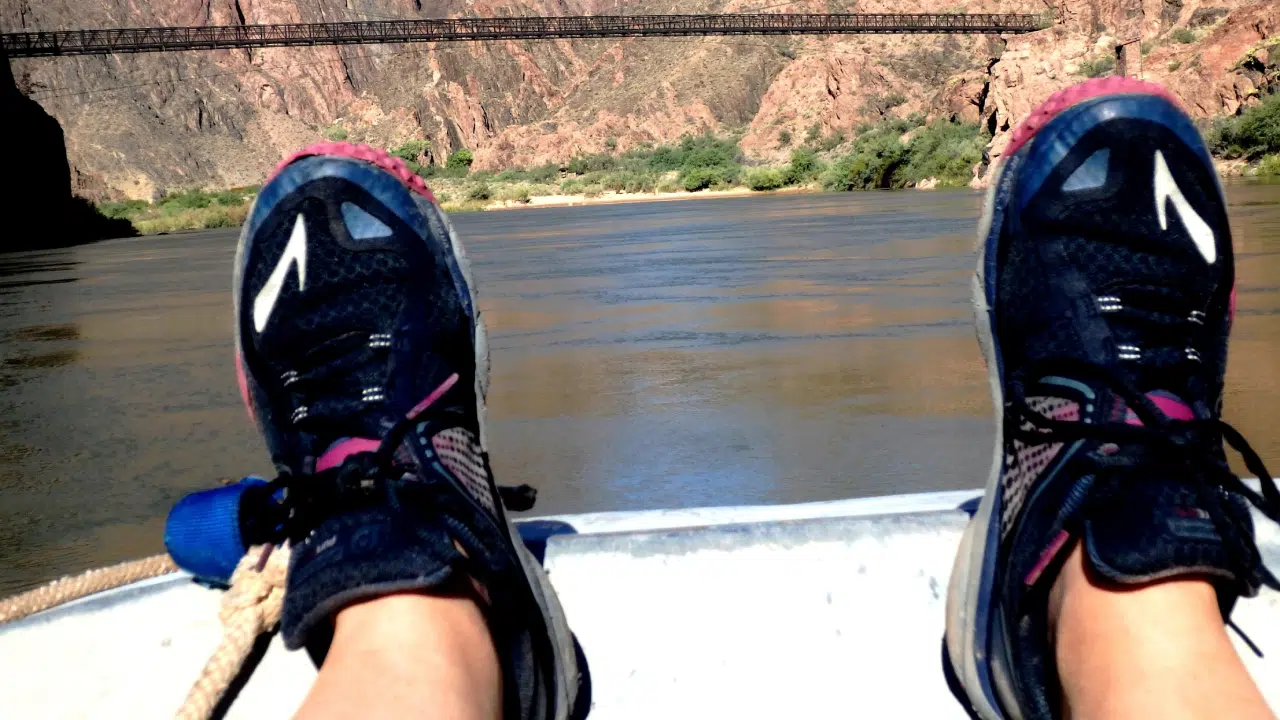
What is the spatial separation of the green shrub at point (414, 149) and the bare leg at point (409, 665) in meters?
56.4

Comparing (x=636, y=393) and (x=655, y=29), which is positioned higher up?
(x=636, y=393)

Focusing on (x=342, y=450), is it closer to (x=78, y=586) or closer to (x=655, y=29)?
(x=78, y=586)

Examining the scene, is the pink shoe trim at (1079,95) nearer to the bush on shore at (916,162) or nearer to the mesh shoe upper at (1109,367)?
the mesh shoe upper at (1109,367)

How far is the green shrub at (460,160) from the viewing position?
176ft

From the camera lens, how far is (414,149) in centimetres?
5712

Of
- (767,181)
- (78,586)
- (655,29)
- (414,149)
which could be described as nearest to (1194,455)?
(78,586)

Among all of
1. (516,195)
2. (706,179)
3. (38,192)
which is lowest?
(706,179)

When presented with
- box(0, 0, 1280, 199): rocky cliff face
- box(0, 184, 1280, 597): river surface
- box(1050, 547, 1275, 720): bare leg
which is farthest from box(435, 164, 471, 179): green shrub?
box(1050, 547, 1275, 720): bare leg

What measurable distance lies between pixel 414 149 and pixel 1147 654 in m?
58.6

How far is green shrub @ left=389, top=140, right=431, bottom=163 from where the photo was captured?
56.2m

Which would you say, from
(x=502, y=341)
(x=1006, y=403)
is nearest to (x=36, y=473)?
(x=502, y=341)

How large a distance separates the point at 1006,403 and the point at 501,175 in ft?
152

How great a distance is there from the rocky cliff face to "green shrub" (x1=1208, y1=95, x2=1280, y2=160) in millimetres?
3723

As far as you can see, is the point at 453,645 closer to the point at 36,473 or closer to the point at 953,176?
the point at 36,473
